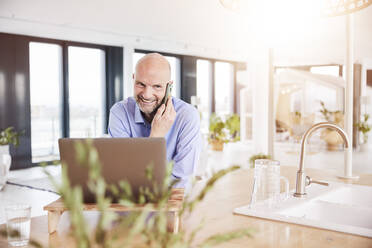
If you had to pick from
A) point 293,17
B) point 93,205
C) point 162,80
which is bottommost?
point 93,205

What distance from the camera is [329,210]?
198 centimetres

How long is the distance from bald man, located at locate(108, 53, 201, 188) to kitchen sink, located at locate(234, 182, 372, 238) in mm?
504

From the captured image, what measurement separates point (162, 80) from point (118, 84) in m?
8.20

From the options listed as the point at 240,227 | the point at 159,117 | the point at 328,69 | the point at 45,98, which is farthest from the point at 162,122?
the point at 328,69

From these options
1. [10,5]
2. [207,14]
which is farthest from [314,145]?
[10,5]

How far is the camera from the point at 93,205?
1.30 meters

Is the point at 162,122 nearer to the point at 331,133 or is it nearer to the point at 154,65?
the point at 154,65

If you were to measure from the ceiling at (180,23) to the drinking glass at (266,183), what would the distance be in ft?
10.3

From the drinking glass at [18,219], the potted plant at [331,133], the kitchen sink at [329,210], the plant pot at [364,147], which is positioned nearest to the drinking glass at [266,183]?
the kitchen sink at [329,210]

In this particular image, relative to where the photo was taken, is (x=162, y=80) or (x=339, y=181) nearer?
(x=162, y=80)

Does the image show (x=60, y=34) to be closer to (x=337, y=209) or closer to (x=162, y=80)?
(x=162, y=80)

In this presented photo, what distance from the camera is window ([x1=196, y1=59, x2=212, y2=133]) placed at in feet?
41.8

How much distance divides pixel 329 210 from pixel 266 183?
1.41ft

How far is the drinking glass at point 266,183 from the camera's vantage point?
68.6 inches
